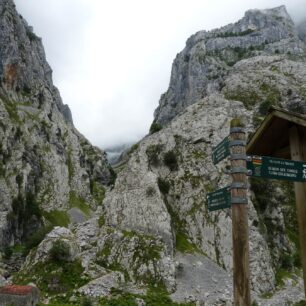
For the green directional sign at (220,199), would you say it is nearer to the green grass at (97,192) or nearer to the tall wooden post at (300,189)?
the tall wooden post at (300,189)

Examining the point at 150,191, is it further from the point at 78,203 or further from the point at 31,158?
the point at 31,158

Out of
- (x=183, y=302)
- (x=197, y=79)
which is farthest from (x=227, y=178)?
(x=197, y=79)

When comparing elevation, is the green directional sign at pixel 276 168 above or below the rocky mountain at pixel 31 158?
below

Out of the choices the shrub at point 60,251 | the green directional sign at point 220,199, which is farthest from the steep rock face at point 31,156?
the green directional sign at point 220,199

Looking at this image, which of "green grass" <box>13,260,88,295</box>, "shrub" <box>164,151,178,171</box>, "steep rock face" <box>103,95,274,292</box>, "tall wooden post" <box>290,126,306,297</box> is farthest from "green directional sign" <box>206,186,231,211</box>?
"shrub" <box>164,151,178,171</box>

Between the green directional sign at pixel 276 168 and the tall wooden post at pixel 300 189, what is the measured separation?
2.62ft

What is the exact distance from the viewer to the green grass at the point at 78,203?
106000 millimetres

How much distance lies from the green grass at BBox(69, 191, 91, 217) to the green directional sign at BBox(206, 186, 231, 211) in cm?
9689

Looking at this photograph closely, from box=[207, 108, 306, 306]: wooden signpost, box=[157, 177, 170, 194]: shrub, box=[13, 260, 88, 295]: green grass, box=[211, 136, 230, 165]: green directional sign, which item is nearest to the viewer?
box=[207, 108, 306, 306]: wooden signpost

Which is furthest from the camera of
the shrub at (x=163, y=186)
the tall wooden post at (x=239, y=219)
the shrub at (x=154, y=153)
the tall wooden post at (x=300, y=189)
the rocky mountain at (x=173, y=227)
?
the shrub at (x=154, y=153)

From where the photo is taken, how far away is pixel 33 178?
98.7 meters

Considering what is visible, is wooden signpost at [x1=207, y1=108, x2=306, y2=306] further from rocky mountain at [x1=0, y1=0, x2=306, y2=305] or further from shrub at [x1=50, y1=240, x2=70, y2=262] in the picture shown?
shrub at [x1=50, y1=240, x2=70, y2=262]

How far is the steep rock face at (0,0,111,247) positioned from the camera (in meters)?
89.3

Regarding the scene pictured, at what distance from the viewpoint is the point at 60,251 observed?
43.9 m
